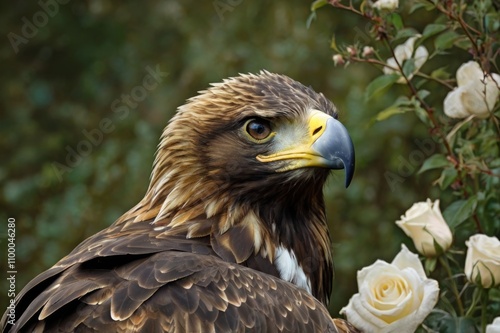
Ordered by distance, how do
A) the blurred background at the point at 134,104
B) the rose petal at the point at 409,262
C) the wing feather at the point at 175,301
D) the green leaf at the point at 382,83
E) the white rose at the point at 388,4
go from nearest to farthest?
1. the wing feather at the point at 175,301
2. the rose petal at the point at 409,262
3. the white rose at the point at 388,4
4. the green leaf at the point at 382,83
5. the blurred background at the point at 134,104

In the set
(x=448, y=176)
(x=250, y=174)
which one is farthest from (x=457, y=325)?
(x=250, y=174)

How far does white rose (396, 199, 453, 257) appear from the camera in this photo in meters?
3.48

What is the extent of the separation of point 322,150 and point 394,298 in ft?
1.60

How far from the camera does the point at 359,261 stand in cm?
604

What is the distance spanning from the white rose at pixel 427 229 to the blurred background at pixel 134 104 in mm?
1518

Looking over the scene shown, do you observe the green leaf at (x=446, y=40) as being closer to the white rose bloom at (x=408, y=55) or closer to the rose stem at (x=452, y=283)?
the white rose bloom at (x=408, y=55)

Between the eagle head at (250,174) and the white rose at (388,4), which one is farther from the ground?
the white rose at (388,4)

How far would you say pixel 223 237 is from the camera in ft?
11.3

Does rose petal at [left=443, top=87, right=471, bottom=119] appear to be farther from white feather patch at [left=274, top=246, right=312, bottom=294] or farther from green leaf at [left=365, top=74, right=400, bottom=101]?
white feather patch at [left=274, top=246, right=312, bottom=294]

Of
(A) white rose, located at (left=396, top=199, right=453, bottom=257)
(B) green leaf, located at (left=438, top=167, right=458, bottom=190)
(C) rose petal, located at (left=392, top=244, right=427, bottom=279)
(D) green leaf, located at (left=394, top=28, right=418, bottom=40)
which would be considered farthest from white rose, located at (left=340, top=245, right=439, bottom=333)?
(D) green leaf, located at (left=394, top=28, right=418, bottom=40)

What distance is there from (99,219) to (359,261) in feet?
6.11

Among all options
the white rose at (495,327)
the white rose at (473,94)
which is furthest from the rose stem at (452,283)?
the white rose at (473,94)

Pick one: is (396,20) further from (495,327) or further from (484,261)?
(495,327)

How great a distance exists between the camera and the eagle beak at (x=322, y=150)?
3.31 m
